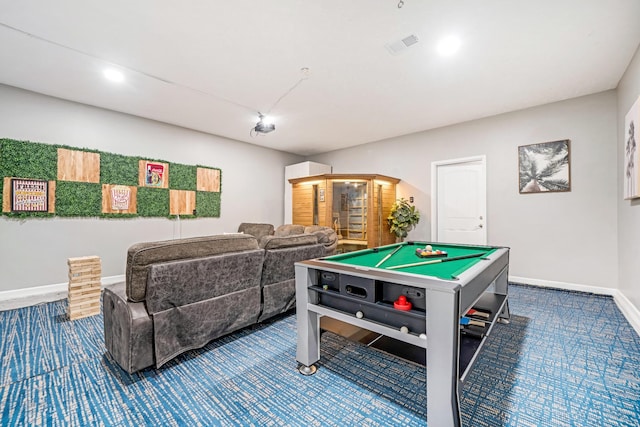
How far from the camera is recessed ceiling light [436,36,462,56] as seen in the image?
246 centimetres

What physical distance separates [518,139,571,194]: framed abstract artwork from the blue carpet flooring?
6.95ft

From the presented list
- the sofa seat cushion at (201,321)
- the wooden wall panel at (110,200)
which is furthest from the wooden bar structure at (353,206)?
the sofa seat cushion at (201,321)

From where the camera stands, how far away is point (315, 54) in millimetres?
2730

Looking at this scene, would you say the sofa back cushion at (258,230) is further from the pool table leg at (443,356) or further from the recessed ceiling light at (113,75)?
the pool table leg at (443,356)

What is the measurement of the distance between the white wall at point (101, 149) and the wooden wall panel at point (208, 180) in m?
0.16

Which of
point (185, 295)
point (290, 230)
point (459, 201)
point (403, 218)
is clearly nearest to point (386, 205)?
point (403, 218)

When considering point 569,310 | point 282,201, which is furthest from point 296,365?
point 282,201

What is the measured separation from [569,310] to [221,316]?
3.69 m

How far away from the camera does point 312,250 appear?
2906 mm

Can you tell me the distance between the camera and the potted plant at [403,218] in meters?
5.21

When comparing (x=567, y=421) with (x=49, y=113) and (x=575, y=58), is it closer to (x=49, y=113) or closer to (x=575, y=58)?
(x=575, y=58)

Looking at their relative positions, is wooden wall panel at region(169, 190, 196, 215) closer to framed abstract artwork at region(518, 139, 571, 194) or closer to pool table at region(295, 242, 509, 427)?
pool table at region(295, 242, 509, 427)

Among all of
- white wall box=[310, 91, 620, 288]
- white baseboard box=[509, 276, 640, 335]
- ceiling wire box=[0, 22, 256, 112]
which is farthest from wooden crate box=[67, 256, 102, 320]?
white wall box=[310, 91, 620, 288]

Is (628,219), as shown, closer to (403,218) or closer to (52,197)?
(403,218)
